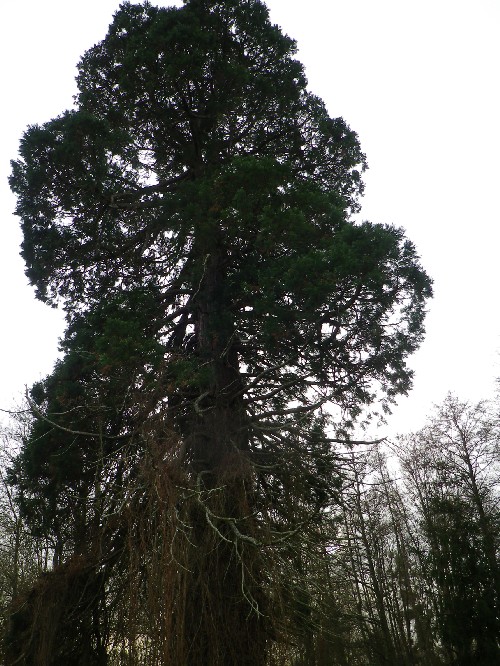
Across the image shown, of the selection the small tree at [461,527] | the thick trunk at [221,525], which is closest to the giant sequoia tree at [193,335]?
the thick trunk at [221,525]

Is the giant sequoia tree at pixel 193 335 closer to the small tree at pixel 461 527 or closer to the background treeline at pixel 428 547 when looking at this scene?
the background treeline at pixel 428 547

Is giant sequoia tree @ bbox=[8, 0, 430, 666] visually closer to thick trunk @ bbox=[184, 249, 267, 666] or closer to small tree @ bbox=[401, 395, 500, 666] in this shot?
thick trunk @ bbox=[184, 249, 267, 666]

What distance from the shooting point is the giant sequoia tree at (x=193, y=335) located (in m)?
4.90

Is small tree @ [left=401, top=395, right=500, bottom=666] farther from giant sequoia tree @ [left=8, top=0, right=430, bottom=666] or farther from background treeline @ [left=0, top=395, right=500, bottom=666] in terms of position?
giant sequoia tree @ [left=8, top=0, right=430, bottom=666]

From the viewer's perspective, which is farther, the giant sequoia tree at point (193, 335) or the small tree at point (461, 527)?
the small tree at point (461, 527)

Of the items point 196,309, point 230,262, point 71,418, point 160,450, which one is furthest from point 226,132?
point 160,450

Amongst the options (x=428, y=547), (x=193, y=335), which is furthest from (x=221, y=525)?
(x=428, y=547)

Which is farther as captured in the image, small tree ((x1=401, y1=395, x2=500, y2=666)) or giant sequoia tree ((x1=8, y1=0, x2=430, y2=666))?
small tree ((x1=401, y1=395, x2=500, y2=666))

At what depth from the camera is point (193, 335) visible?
9320 mm

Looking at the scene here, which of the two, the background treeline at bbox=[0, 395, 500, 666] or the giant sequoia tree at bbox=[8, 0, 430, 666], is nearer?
the giant sequoia tree at bbox=[8, 0, 430, 666]

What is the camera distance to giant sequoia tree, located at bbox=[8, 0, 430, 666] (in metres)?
4.90

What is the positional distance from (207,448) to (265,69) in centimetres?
710

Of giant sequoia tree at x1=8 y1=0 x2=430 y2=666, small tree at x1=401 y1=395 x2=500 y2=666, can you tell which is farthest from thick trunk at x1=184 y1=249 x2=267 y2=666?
small tree at x1=401 y1=395 x2=500 y2=666

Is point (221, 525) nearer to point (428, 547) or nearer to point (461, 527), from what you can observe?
point (461, 527)
